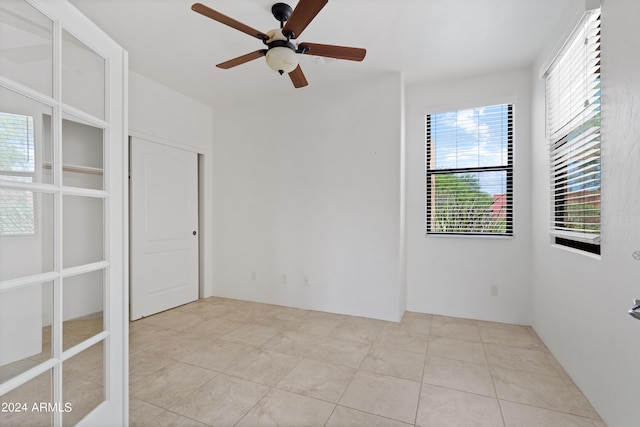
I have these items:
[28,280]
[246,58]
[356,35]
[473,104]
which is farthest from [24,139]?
[473,104]

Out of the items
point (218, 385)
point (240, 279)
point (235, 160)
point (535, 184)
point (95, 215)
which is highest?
point (235, 160)

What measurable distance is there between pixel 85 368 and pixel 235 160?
325 cm

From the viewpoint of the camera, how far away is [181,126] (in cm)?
392

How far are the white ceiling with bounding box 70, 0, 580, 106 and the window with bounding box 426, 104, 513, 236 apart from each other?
521 mm

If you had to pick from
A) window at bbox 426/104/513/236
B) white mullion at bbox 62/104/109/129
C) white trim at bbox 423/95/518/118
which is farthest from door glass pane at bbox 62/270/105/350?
white trim at bbox 423/95/518/118

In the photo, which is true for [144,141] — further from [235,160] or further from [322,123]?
[322,123]

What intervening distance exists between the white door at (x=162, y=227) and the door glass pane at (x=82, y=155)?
7.36 ft

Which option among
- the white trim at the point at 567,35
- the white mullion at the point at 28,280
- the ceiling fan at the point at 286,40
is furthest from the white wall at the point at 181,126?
the white trim at the point at 567,35

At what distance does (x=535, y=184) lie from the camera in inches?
121

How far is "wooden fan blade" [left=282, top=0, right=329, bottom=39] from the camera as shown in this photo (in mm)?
1582

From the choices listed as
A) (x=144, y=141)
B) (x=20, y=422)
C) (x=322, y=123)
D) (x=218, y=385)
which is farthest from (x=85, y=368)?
(x=322, y=123)

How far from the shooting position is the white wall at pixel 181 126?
133 inches

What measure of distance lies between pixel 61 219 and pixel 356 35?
2506mm

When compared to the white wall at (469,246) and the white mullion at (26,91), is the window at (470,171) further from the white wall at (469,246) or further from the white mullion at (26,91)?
the white mullion at (26,91)
